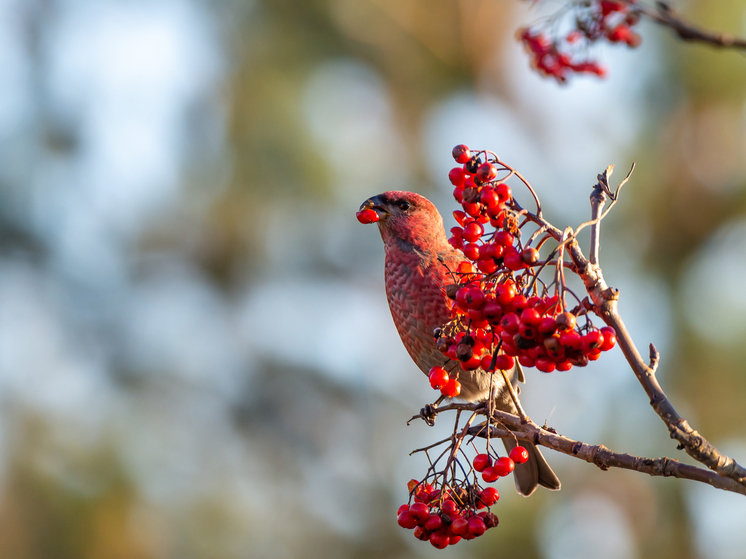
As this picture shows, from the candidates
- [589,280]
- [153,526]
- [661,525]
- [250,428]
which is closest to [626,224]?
[661,525]

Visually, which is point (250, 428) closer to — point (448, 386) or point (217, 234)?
point (217, 234)

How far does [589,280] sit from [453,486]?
756 millimetres

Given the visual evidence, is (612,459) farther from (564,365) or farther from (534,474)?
(534,474)

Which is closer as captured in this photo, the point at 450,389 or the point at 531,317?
the point at 531,317

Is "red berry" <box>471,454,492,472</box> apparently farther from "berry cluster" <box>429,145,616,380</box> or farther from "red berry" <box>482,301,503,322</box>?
"red berry" <box>482,301,503,322</box>

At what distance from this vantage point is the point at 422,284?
9.57 ft

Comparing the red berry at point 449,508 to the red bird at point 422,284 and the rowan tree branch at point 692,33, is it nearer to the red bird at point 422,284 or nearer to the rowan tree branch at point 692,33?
the red bird at point 422,284

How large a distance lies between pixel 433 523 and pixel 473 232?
0.75 meters

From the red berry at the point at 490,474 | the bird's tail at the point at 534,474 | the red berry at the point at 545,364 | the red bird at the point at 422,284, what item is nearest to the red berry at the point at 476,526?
the red berry at the point at 490,474

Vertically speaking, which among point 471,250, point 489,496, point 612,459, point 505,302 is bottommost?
point 612,459

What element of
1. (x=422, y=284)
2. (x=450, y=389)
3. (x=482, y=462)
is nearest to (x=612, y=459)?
(x=482, y=462)

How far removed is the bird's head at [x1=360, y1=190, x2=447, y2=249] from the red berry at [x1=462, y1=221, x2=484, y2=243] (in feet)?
4.26

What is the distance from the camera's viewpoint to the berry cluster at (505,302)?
1389 millimetres

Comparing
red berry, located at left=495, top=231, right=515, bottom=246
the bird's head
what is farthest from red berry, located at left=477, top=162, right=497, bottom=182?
the bird's head
